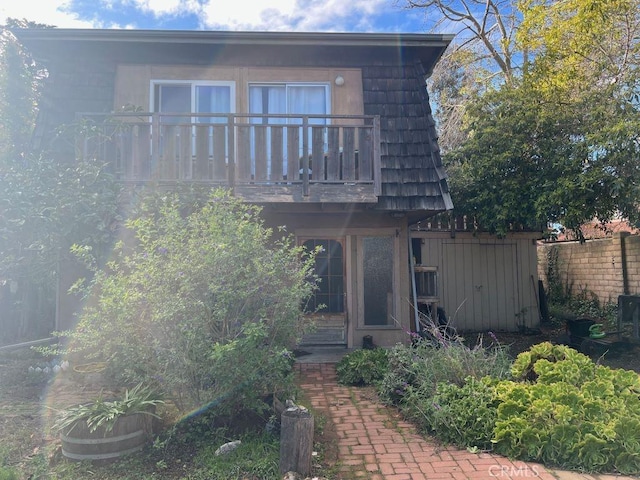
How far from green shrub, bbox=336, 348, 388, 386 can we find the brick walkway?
0.63 metres

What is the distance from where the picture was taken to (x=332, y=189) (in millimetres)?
6496

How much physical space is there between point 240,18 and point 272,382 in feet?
21.4

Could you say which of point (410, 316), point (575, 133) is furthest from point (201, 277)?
point (575, 133)

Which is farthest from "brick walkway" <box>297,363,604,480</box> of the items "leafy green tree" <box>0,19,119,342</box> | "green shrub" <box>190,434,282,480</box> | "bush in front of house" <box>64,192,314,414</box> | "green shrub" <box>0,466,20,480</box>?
"leafy green tree" <box>0,19,119,342</box>

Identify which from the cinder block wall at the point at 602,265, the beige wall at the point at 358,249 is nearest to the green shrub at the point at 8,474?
the beige wall at the point at 358,249

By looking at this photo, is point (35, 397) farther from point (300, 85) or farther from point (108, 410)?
point (300, 85)

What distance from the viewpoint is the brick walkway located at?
3432 millimetres

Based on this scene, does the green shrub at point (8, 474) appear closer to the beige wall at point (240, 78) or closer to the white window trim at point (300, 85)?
the beige wall at point (240, 78)

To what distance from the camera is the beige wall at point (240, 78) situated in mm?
7445

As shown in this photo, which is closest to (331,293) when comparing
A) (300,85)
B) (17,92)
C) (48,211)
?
(300,85)

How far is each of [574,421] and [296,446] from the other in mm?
2236

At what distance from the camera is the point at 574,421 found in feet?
11.9

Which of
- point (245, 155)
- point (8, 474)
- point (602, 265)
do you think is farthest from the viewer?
point (602, 265)

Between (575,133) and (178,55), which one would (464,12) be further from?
(178,55)
